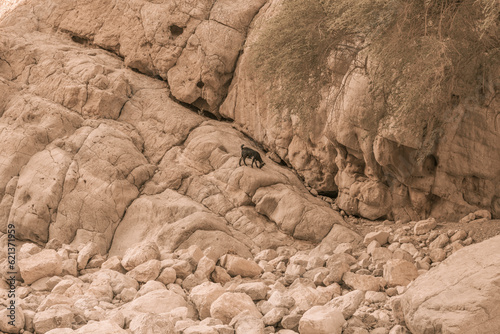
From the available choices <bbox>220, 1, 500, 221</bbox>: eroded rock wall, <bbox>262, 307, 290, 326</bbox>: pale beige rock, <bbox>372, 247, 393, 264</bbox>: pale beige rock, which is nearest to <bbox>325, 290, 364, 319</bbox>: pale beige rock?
<bbox>262, 307, 290, 326</bbox>: pale beige rock

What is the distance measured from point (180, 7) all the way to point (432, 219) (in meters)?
9.13

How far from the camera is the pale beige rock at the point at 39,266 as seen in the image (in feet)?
28.9

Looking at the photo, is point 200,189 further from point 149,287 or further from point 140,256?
point 149,287

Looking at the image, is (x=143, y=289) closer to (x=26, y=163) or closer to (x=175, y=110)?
(x=26, y=163)

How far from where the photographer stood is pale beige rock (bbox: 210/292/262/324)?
6.81 m

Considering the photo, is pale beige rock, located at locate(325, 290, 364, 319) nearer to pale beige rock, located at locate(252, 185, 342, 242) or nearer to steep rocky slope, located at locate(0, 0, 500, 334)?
steep rocky slope, located at locate(0, 0, 500, 334)

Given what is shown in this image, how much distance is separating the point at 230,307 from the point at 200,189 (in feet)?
18.9

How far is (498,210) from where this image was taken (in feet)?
34.0

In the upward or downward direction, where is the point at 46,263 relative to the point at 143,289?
downward

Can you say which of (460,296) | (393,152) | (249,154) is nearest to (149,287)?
(460,296)

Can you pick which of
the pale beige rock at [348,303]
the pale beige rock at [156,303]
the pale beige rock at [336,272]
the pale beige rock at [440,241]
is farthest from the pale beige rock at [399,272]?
the pale beige rock at [156,303]

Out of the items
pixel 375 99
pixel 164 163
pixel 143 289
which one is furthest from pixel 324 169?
pixel 143 289

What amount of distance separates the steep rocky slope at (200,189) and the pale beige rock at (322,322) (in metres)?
0.02

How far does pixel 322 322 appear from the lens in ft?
19.8
